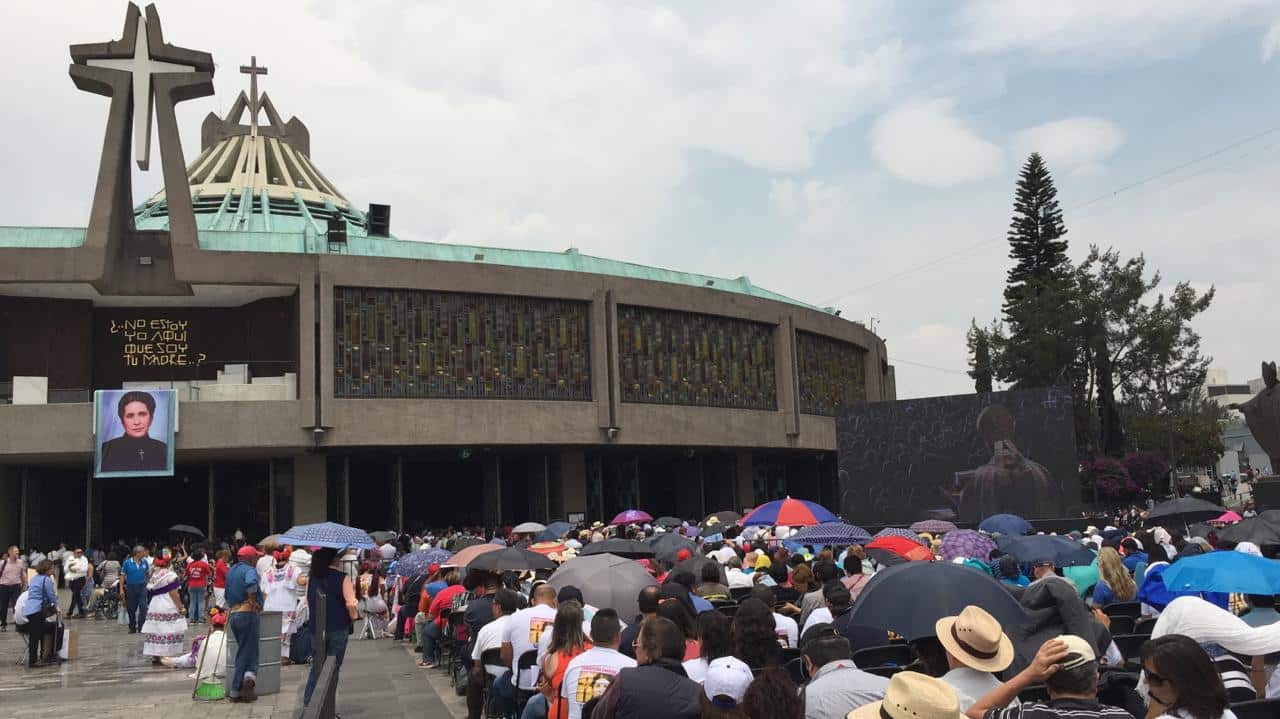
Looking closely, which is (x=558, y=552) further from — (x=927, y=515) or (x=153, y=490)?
(x=153, y=490)

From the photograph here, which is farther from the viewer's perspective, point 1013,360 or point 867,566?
point 1013,360

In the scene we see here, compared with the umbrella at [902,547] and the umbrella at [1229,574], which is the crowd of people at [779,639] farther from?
the umbrella at [902,547]

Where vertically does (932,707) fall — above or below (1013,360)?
below

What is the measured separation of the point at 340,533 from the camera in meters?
13.6

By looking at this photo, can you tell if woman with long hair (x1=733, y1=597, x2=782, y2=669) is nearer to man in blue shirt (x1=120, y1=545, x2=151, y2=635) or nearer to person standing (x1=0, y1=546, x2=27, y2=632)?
person standing (x1=0, y1=546, x2=27, y2=632)

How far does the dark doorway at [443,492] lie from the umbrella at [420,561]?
23.5 meters

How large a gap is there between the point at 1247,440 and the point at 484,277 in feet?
251

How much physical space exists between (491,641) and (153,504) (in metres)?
35.7

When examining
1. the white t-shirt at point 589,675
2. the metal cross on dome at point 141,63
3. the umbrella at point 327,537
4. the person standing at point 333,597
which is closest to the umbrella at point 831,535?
the umbrella at point 327,537

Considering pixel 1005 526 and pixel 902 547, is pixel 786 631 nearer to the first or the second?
pixel 902 547

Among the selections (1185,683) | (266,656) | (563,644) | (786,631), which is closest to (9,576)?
(266,656)

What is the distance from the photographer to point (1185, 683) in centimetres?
410

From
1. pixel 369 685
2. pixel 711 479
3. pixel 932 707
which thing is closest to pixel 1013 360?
pixel 711 479

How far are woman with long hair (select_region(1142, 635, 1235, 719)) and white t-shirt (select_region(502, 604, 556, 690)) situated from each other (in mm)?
4765
